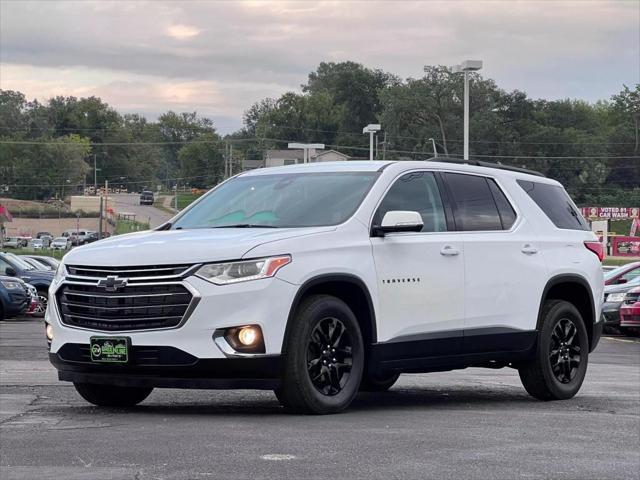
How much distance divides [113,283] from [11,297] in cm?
1840

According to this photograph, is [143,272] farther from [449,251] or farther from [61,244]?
[61,244]

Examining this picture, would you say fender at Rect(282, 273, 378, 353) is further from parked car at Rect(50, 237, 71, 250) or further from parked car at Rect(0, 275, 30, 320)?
parked car at Rect(50, 237, 71, 250)

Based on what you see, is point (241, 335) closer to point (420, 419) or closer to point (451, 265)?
point (420, 419)


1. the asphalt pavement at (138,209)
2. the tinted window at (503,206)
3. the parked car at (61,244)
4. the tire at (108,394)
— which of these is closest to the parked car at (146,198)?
the asphalt pavement at (138,209)

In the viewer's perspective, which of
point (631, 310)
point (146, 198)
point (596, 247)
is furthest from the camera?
point (146, 198)

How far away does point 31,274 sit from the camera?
2958 centimetres

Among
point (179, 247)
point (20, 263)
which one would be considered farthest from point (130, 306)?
point (20, 263)

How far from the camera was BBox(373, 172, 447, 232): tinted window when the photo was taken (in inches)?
374

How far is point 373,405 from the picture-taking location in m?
9.64

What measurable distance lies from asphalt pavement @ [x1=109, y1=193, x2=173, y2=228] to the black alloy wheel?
104233 millimetres

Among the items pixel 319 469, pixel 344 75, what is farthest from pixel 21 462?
pixel 344 75

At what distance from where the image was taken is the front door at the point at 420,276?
9.03 m

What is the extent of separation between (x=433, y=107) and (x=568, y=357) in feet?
360

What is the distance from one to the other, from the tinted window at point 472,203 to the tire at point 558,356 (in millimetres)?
978
